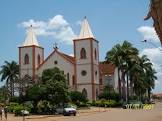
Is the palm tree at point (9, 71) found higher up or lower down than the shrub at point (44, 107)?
higher up

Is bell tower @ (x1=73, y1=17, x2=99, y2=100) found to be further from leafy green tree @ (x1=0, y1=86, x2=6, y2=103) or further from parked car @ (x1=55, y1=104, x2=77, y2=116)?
parked car @ (x1=55, y1=104, x2=77, y2=116)

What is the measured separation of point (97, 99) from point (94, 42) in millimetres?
12402

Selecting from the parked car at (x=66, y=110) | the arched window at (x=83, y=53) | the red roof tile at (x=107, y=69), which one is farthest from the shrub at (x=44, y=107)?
the red roof tile at (x=107, y=69)

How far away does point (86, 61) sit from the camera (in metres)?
92.7

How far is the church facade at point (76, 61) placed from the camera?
91188 mm

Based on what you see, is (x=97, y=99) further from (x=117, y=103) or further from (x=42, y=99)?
(x=42, y=99)

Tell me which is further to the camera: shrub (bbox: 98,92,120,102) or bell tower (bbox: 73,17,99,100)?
bell tower (bbox: 73,17,99,100)

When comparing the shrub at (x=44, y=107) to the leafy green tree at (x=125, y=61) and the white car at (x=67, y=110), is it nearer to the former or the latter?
the white car at (x=67, y=110)

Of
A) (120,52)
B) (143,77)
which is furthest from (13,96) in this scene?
(143,77)

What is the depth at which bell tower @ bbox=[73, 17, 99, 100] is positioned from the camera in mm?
90438

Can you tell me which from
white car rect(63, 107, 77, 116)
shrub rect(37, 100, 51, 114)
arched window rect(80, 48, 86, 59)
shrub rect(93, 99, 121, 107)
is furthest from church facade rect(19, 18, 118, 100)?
white car rect(63, 107, 77, 116)

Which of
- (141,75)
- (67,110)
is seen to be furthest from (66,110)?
(141,75)

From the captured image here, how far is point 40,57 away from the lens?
101188 mm

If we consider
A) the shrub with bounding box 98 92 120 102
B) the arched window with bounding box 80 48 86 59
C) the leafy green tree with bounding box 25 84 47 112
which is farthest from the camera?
the arched window with bounding box 80 48 86 59
